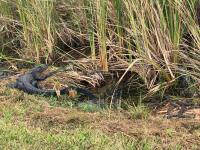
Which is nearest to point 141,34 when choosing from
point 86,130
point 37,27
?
point 86,130

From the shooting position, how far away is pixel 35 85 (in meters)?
5.46

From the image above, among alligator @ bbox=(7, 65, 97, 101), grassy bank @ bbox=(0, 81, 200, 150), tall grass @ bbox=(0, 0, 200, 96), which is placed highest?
tall grass @ bbox=(0, 0, 200, 96)

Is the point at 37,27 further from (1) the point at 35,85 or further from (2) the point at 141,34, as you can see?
(2) the point at 141,34

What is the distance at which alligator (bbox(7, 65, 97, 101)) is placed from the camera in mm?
5109

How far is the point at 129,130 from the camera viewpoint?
3.88 metres

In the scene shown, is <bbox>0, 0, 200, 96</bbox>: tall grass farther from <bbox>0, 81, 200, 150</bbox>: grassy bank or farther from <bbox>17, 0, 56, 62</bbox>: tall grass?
<bbox>0, 81, 200, 150</bbox>: grassy bank

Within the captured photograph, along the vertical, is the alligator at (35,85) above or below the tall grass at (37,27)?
below

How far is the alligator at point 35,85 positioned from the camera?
16.8 feet

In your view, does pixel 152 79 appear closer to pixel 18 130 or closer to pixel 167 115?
pixel 167 115

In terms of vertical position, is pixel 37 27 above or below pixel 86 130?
above

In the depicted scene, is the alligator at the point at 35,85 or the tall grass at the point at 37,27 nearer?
the alligator at the point at 35,85

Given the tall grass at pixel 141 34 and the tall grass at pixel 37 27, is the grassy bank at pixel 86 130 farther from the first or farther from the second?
the tall grass at pixel 37 27

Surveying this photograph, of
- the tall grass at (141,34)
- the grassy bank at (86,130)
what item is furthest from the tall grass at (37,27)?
the grassy bank at (86,130)

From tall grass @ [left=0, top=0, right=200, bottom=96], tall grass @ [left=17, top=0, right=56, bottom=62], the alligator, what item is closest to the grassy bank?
the alligator
